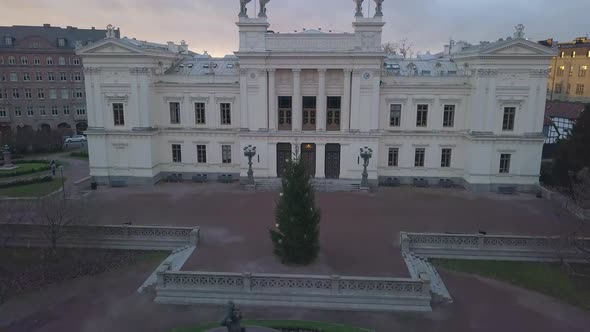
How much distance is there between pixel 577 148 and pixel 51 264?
36.0m

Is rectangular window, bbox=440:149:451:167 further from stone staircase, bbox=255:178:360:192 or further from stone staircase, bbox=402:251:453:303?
stone staircase, bbox=402:251:453:303

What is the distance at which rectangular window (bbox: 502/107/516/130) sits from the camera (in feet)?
119

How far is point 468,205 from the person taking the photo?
3331 centimetres

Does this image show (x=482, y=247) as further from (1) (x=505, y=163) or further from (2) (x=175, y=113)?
(2) (x=175, y=113)

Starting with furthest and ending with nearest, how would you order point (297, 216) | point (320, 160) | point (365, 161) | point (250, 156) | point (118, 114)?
point (320, 160), point (118, 114), point (250, 156), point (365, 161), point (297, 216)

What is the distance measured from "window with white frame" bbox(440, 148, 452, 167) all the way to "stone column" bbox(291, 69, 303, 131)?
501 inches

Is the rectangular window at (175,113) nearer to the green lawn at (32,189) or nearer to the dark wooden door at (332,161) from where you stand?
the green lawn at (32,189)

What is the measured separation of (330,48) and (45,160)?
34306 millimetres

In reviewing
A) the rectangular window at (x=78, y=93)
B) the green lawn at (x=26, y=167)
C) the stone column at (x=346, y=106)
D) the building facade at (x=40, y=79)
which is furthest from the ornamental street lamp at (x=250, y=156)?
the rectangular window at (x=78, y=93)

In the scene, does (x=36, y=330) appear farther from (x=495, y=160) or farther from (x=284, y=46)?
(x=495, y=160)

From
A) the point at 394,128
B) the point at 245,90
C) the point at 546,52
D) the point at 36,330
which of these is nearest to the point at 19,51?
the point at 245,90

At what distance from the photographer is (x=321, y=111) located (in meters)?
38.1

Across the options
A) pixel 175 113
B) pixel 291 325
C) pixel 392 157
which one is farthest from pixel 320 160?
pixel 291 325

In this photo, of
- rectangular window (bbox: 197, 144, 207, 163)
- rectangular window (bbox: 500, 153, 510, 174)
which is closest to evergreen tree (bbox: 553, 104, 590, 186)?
rectangular window (bbox: 500, 153, 510, 174)
